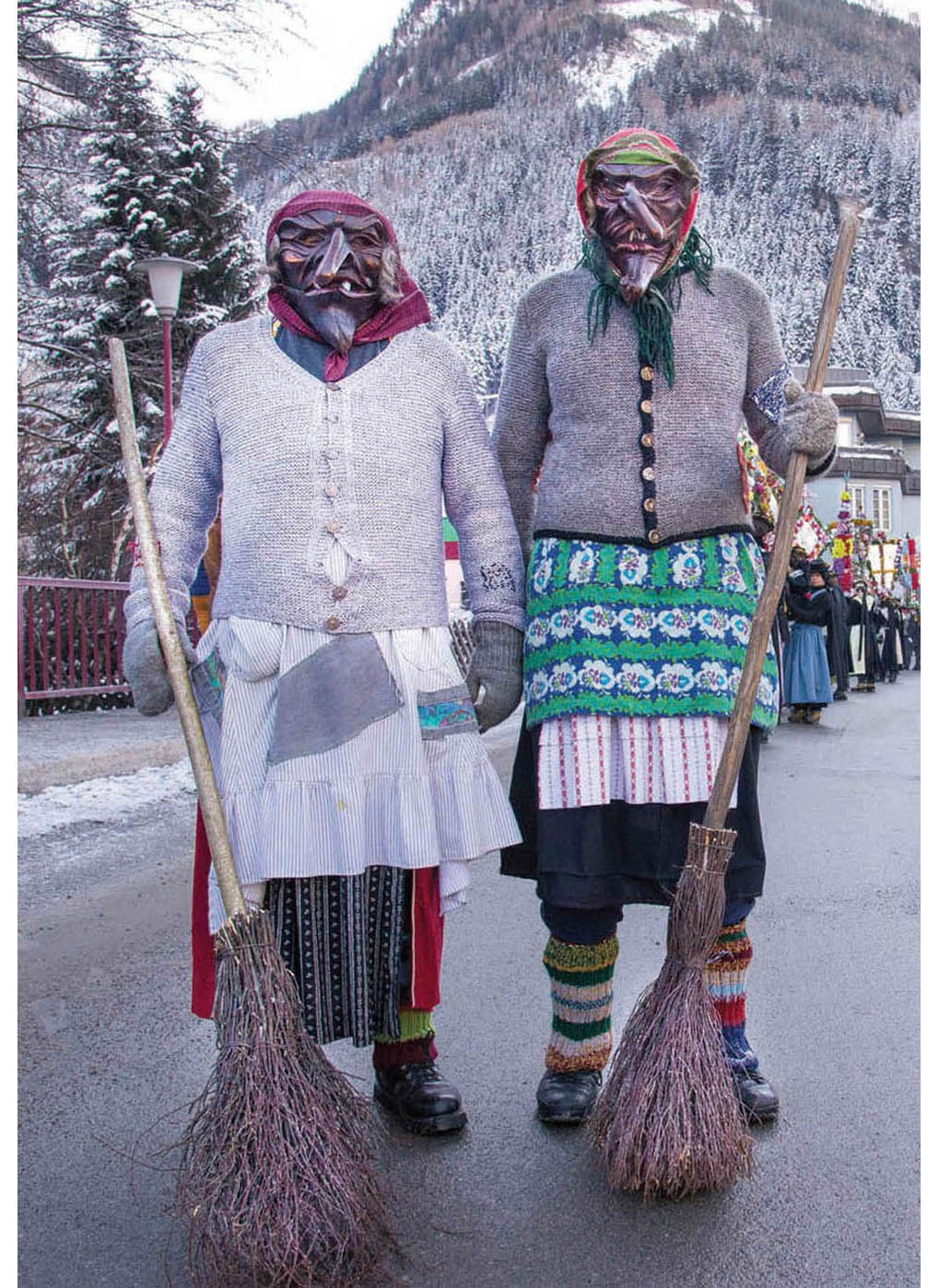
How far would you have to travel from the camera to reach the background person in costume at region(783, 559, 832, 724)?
11727 mm

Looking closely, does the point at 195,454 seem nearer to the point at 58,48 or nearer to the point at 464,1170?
the point at 464,1170

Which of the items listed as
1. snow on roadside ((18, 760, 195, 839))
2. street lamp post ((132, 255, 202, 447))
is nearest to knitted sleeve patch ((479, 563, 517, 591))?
snow on roadside ((18, 760, 195, 839))

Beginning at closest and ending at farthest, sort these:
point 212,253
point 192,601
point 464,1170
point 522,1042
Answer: point 464,1170 < point 192,601 < point 522,1042 < point 212,253

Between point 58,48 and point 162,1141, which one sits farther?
point 58,48

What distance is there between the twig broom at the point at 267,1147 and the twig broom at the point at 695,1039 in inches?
19.5

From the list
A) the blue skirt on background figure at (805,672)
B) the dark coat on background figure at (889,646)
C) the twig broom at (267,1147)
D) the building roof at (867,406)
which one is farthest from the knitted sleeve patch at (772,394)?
the building roof at (867,406)

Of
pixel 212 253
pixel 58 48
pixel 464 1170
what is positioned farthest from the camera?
pixel 212 253

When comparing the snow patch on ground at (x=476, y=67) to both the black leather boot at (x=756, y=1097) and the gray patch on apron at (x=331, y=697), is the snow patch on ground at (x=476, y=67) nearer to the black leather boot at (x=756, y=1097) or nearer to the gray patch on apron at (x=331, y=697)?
the gray patch on apron at (x=331, y=697)

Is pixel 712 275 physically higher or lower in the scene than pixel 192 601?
higher

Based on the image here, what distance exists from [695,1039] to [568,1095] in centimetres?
47

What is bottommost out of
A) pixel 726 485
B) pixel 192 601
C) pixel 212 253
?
pixel 192 601
